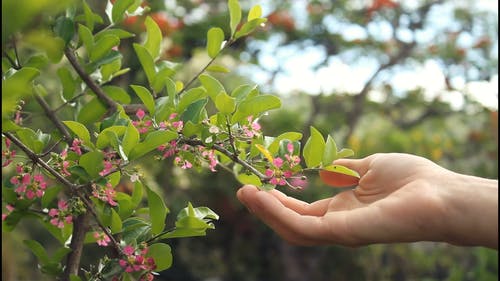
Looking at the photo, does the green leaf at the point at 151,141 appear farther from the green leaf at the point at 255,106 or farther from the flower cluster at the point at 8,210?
the flower cluster at the point at 8,210

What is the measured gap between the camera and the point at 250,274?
19.7ft

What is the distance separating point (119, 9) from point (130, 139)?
33cm

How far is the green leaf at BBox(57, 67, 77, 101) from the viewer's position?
113 cm

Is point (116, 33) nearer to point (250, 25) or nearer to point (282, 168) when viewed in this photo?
point (250, 25)

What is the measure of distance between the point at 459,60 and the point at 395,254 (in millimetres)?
1755

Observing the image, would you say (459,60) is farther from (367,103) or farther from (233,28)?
(233,28)

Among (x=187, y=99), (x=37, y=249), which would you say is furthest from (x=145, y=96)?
(x=37, y=249)

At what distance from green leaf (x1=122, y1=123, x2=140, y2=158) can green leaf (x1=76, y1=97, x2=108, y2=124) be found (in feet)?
0.97

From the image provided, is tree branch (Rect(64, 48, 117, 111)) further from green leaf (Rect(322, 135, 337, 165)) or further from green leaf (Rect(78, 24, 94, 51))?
green leaf (Rect(322, 135, 337, 165))

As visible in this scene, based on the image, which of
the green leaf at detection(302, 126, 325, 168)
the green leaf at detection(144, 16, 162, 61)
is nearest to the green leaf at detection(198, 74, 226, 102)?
the green leaf at detection(302, 126, 325, 168)

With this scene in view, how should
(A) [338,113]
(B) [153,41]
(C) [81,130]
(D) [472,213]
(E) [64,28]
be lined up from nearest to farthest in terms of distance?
(D) [472,213] < (C) [81,130] < (E) [64,28] < (B) [153,41] < (A) [338,113]

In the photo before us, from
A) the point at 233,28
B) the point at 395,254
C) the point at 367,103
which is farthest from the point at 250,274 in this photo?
the point at 233,28

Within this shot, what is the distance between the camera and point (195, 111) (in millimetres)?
937

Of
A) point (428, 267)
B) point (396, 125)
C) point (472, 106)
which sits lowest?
point (428, 267)
